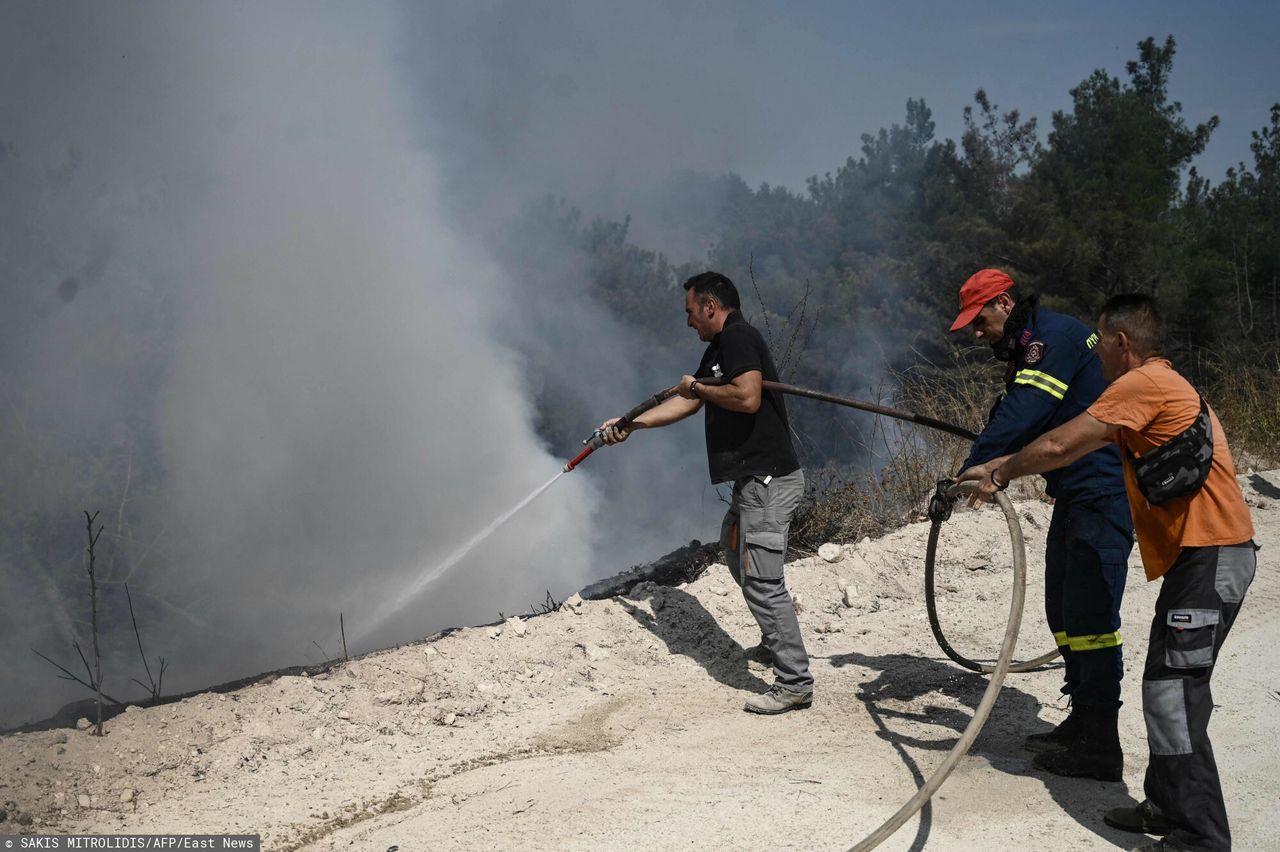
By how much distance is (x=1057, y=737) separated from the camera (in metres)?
4.00

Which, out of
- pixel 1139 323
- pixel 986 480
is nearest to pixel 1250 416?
pixel 986 480

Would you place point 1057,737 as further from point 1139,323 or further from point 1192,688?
point 1139,323

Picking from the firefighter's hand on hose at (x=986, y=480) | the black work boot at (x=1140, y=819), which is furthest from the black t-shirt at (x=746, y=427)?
the black work boot at (x=1140, y=819)

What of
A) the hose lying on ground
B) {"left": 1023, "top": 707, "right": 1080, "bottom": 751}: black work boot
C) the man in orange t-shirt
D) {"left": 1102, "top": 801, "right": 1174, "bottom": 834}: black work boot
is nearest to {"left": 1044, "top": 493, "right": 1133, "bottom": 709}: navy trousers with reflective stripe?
{"left": 1023, "top": 707, "right": 1080, "bottom": 751}: black work boot

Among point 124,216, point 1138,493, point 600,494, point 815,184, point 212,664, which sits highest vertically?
point 815,184

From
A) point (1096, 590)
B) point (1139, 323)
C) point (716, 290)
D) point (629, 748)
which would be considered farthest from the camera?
point (716, 290)

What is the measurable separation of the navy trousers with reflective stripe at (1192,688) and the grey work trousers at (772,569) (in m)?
1.70

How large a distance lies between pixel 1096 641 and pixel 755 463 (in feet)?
5.34

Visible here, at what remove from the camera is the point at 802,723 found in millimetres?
4414

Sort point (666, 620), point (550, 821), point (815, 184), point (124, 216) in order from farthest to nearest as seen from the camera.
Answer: point (815, 184) → point (124, 216) → point (666, 620) → point (550, 821)

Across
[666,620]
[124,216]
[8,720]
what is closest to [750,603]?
[666,620]

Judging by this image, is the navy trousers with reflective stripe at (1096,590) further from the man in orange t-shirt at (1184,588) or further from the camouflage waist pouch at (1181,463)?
the camouflage waist pouch at (1181,463)

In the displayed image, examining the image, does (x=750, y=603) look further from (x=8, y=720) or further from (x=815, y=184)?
(x=815, y=184)

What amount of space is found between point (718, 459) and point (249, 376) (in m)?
6.44
